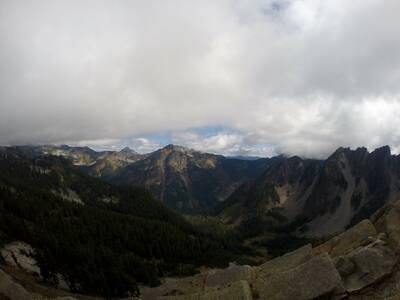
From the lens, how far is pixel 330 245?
41281 mm

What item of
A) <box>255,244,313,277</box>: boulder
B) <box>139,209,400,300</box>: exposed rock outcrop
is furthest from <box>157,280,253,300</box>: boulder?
<box>255,244,313,277</box>: boulder

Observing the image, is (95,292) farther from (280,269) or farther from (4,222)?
(280,269)

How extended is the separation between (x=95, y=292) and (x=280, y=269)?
4725 inches

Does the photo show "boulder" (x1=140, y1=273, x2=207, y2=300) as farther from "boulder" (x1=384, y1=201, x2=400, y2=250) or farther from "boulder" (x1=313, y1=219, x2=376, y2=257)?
"boulder" (x1=384, y1=201, x2=400, y2=250)

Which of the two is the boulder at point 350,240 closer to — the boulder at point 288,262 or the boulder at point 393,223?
the boulder at point 288,262

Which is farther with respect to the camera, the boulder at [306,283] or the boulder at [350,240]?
the boulder at [350,240]

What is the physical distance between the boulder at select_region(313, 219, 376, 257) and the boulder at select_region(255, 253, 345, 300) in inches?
235

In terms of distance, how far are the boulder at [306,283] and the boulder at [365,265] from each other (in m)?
1.26

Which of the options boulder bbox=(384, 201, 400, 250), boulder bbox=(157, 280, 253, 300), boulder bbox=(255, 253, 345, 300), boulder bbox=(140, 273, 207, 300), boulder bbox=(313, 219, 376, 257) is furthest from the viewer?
boulder bbox=(140, 273, 207, 300)

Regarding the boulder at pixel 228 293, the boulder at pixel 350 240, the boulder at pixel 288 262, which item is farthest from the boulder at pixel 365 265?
the boulder at pixel 228 293

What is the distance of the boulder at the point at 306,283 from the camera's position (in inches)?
1242

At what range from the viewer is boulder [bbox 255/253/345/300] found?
104ft

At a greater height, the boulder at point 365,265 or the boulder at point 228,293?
the boulder at point 365,265

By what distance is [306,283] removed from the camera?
105 feet
